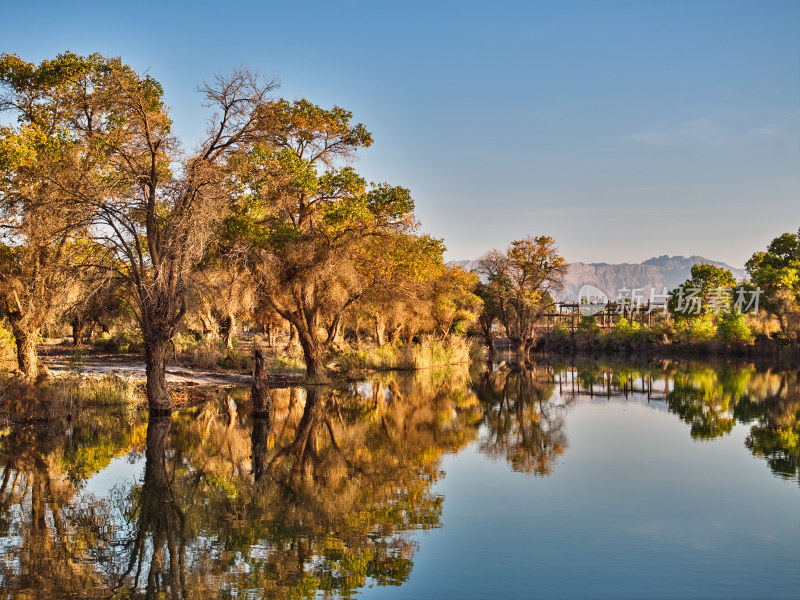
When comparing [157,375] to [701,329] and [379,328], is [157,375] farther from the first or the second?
[701,329]

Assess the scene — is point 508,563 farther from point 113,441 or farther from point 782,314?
point 782,314

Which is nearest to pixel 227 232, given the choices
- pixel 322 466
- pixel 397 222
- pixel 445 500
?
pixel 397 222

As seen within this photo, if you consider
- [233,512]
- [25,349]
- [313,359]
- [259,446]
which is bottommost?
[233,512]

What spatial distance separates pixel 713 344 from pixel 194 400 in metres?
48.7

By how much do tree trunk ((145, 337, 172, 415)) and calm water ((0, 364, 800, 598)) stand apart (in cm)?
57

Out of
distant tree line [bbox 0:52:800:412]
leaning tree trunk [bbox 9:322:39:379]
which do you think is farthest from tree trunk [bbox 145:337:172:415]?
leaning tree trunk [bbox 9:322:39:379]

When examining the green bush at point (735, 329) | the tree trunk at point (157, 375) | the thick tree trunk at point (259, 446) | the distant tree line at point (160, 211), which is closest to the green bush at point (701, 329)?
the green bush at point (735, 329)

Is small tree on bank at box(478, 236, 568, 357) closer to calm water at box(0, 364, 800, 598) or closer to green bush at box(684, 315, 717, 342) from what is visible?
green bush at box(684, 315, 717, 342)

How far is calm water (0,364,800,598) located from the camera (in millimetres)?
7883

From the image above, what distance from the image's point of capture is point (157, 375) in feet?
66.6

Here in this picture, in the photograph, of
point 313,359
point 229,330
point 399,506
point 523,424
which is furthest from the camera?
point 229,330

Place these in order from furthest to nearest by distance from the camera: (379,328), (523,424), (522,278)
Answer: (522,278) → (379,328) → (523,424)

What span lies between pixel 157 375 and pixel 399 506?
11.7 m

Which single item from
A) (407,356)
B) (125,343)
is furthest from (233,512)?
(407,356)
